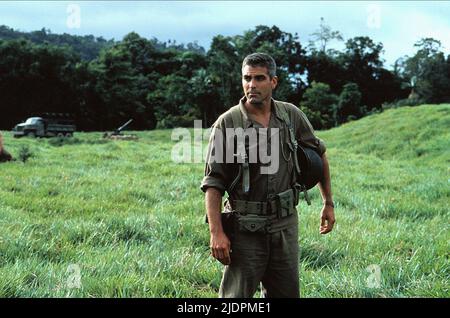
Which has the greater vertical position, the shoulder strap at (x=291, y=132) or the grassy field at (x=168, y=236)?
the shoulder strap at (x=291, y=132)

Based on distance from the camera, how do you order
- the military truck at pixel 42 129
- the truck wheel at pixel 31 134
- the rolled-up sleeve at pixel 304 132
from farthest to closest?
1. the military truck at pixel 42 129
2. the truck wheel at pixel 31 134
3. the rolled-up sleeve at pixel 304 132

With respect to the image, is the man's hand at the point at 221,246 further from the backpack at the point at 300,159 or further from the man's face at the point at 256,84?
the man's face at the point at 256,84

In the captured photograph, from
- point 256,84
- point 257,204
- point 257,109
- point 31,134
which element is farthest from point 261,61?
point 31,134

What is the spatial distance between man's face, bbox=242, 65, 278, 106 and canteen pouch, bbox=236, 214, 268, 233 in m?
0.68

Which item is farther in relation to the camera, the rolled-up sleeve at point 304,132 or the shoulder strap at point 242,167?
the rolled-up sleeve at point 304,132

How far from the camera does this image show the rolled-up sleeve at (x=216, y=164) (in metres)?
2.79

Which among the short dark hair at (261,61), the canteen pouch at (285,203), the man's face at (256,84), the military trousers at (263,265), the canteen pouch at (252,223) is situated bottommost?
the military trousers at (263,265)

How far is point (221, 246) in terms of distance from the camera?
8.74 feet

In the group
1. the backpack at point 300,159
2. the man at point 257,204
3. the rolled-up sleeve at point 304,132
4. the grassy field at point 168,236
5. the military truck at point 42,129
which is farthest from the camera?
the military truck at point 42,129

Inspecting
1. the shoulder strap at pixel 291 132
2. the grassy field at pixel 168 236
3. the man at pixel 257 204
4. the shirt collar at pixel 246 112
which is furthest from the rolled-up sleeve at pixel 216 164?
the grassy field at pixel 168 236

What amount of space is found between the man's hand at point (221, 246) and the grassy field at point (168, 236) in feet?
3.76

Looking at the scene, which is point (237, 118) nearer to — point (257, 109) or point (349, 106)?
point (257, 109)

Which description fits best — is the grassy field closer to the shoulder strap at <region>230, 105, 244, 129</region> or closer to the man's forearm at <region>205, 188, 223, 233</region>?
the man's forearm at <region>205, 188, 223, 233</region>

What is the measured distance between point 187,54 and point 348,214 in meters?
54.3
